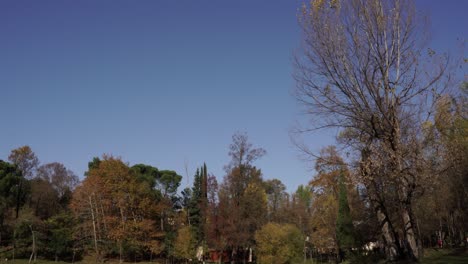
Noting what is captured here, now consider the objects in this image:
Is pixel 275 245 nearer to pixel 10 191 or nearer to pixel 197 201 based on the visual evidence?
pixel 197 201

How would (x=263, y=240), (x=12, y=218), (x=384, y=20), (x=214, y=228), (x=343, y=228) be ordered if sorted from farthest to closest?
(x=12, y=218), (x=214, y=228), (x=343, y=228), (x=263, y=240), (x=384, y=20)

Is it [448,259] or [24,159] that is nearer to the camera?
[448,259]

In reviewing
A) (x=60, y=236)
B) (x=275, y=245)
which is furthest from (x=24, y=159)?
(x=275, y=245)

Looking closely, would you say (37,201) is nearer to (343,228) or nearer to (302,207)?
(302,207)

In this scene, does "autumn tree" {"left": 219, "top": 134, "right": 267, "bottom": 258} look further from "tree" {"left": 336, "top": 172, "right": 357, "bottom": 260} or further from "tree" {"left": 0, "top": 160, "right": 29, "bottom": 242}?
"tree" {"left": 0, "top": 160, "right": 29, "bottom": 242}

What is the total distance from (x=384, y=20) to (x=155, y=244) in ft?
128

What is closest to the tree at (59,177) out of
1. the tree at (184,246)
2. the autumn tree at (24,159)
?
the autumn tree at (24,159)

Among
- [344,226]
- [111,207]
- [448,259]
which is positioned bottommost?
[448,259]

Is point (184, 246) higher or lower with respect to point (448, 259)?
higher

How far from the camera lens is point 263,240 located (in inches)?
1437

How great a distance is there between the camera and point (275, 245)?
3603 centimetres

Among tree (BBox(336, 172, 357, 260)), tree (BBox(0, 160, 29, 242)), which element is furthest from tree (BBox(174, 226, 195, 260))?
tree (BBox(0, 160, 29, 242))

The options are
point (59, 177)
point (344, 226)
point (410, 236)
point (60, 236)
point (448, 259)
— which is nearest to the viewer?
point (410, 236)

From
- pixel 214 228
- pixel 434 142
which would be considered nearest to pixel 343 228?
pixel 214 228
